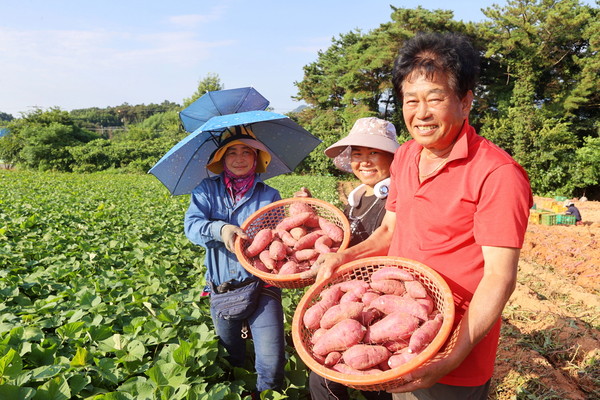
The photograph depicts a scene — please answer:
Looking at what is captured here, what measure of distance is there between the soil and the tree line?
463 inches

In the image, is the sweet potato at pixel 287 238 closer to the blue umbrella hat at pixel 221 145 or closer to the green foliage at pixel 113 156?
the blue umbrella hat at pixel 221 145

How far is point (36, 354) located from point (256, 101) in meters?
1.80

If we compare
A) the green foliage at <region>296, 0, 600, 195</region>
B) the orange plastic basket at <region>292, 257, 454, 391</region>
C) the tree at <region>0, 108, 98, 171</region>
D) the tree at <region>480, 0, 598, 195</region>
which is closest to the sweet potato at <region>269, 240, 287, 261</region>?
the orange plastic basket at <region>292, 257, 454, 391</region>

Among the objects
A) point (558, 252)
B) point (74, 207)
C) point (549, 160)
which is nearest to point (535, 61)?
point (549, 160)

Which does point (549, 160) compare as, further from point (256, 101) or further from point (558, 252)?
point (256, 101)

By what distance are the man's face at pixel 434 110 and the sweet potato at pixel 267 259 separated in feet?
3.11

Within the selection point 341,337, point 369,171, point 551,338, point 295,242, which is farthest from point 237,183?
Result: point 551,338

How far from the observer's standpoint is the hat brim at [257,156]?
2309 mm

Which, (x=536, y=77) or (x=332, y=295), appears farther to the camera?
(x=536, y=77)

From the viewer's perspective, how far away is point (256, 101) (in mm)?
2572

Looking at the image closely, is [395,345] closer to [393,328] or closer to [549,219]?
[393,328]

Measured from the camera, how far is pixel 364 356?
132 cm

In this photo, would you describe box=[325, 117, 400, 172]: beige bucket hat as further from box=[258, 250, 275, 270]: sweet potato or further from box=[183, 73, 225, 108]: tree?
box=[183, 73, 225, 108]: tree

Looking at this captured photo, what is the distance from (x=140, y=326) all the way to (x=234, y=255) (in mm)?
658
